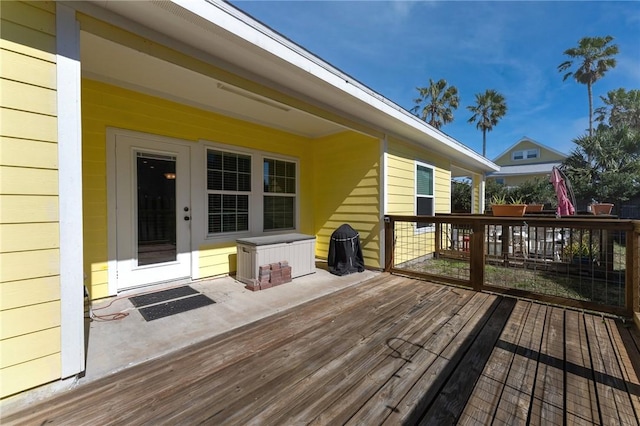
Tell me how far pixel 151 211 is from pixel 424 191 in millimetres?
5191

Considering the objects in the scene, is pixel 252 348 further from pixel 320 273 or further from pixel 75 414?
pixel 320 273

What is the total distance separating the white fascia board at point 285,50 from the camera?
1.99 m

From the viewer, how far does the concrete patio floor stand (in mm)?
1782

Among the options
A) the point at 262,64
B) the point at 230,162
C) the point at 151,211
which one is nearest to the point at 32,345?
the point at 151,211

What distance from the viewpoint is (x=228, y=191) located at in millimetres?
4172

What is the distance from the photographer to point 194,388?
1617 mm

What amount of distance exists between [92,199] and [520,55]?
12.6 meters

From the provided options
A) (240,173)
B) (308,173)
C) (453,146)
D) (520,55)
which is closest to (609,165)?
(520,55)

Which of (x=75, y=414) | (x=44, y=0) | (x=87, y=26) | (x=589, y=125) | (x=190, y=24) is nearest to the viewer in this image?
(x=75, y=414)

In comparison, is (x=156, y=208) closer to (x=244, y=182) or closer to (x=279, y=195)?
(x=244, y=182)

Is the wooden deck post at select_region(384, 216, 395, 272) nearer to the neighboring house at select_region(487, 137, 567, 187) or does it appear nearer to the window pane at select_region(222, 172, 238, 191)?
the window pane at select_region(222, 172, 238, 191)

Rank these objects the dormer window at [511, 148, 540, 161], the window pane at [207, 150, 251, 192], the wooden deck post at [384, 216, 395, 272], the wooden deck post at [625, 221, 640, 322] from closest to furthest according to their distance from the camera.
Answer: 1. the wooden deck post at [625, 221, 640, 322]
2. the window pane at [207, 150, 251, 192]
3. the wooden deck post at [384, 216, 395, 272]
4. the dormer window at [511, 148, 540, 161]

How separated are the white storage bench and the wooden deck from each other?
118cm

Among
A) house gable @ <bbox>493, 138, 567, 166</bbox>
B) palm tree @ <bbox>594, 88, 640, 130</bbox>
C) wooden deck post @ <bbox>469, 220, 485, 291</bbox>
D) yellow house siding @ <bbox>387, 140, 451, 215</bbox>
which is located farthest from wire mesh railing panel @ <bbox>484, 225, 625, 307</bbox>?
palm tree @ <bbox>594, 88, 640, 130</bbox>
